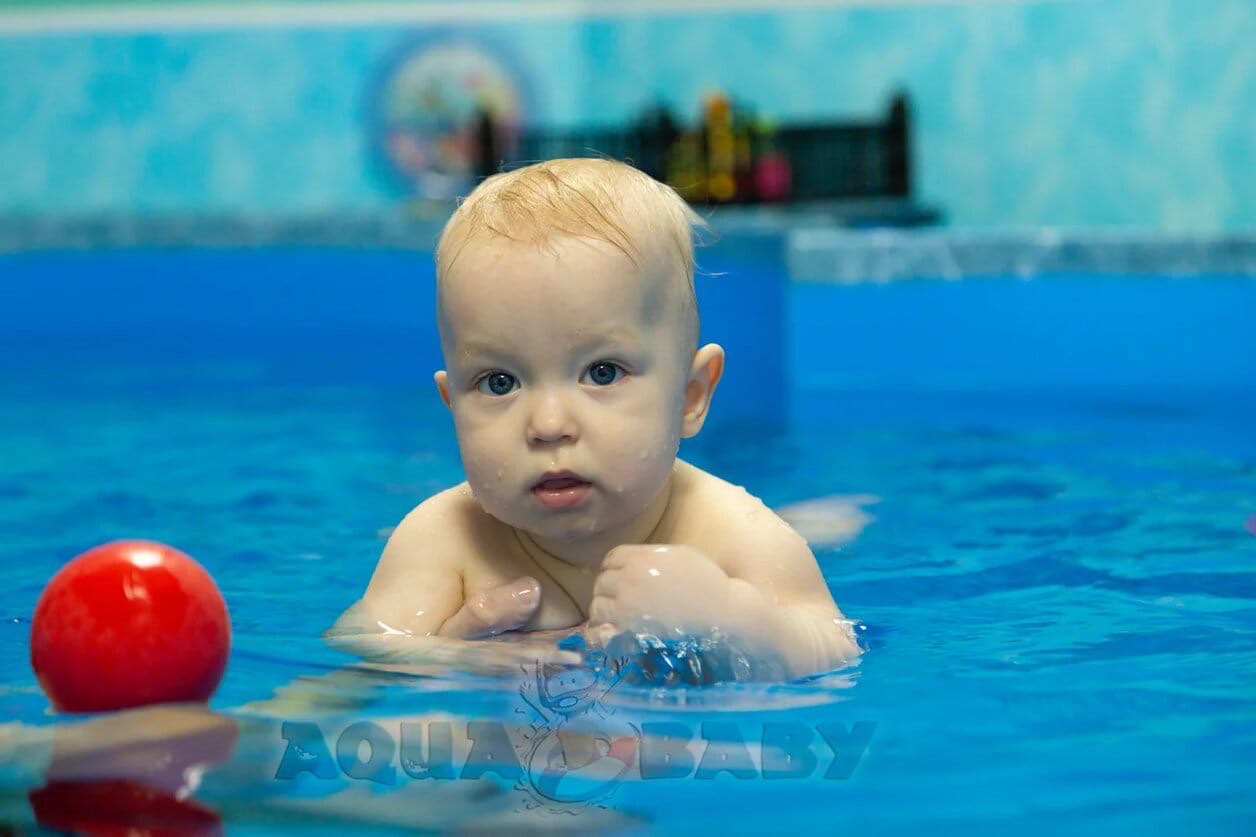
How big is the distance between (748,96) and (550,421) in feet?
23.6

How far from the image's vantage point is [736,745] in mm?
1806

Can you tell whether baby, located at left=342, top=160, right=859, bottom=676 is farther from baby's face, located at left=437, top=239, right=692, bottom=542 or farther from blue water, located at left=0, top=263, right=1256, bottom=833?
blue water, located at left=0, top=263, right=1256, bottom=833

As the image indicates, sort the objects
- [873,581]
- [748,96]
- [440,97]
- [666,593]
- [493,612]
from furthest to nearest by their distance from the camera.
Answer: [440,97], [748,96], [873,581], [493,612], [666,593]

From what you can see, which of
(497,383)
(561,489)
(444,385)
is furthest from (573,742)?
(444,385)

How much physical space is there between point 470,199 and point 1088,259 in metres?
3.05

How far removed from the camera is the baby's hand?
2.03 metres

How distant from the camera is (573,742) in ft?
5.96

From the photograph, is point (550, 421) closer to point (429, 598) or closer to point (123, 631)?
point (429, 598)

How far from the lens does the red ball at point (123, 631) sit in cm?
175

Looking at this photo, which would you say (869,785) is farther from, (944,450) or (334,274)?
(334,274)

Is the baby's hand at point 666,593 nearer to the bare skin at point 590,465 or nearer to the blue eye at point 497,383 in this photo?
the bare skin at point 590,465

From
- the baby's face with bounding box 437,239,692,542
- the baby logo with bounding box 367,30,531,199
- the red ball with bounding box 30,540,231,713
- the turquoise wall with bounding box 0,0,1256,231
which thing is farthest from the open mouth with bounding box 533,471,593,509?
the baby logo with bounding box 367,30,531,199

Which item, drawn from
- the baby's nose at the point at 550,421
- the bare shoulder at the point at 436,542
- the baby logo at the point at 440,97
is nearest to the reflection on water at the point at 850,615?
the bare shoulder at the point at 436,542

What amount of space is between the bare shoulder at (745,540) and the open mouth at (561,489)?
26 cm
